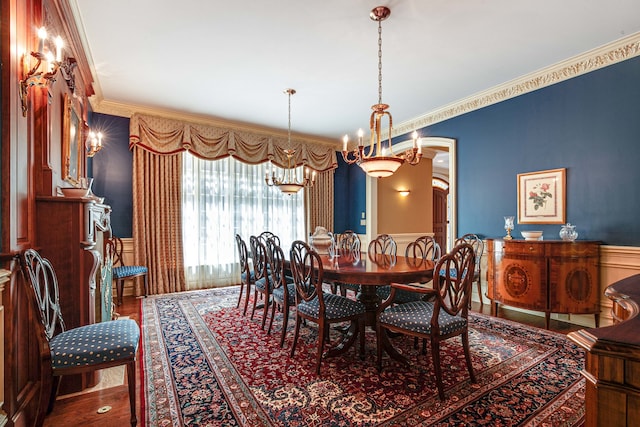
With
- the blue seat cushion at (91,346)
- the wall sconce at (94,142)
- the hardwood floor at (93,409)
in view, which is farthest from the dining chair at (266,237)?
the wall sconce at (94,142)

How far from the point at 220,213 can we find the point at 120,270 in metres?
1.72

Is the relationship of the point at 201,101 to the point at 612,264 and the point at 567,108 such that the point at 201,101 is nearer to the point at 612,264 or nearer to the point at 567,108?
the point at 567,108

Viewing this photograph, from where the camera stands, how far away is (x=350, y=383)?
217cm

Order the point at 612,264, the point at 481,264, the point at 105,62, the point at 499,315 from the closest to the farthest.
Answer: the point at 612,264 < the point at 105,62 < the point at 499,315 < the point at 481,264

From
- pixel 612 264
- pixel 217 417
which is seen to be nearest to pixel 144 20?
pixel 217 417

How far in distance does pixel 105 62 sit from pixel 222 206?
2.61 meters

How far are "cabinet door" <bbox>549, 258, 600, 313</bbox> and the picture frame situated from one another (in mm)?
4729

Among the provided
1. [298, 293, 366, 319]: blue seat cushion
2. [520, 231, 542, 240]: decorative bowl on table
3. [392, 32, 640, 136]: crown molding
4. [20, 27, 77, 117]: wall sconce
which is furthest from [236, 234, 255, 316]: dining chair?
[392, 32, 640, 136]: crown molding

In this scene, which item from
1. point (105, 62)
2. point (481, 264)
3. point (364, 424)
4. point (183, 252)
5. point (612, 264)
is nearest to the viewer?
point (364, 424)

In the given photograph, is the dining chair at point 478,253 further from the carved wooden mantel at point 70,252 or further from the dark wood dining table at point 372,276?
the carved wooden mantel at point 70,252

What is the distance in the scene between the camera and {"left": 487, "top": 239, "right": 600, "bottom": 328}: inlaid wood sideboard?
3176 mm

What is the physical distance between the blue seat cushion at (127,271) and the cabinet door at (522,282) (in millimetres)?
4528

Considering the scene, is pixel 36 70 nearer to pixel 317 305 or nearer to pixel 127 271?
pixel 317 305

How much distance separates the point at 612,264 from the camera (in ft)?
10.3
